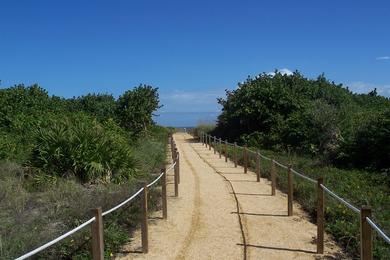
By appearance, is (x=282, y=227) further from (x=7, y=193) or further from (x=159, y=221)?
(x=7, y=193)

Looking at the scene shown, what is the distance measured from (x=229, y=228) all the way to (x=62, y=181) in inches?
221

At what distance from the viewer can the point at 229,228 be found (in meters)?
11.2

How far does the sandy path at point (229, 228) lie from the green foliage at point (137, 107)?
16487 millimetres

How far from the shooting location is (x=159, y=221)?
38.8 ft

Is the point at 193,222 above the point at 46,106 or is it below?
below

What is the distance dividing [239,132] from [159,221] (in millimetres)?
33520

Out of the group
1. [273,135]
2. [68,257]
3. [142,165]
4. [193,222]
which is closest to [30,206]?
[193,222]

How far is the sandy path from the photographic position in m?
9.45

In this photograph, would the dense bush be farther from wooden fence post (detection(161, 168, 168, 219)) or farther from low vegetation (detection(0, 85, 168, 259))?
wooden fence post (detection(161, 168, 168, 219))

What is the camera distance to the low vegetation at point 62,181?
898cm

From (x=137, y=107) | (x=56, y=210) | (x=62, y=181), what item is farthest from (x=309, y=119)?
(x=56, y=210)

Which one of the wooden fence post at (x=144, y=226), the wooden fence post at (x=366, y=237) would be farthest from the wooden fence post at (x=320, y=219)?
the wooden fence post at (x=144, y=226)

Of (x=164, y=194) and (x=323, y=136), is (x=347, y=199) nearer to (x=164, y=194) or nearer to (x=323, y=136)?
(x=164, y=194)

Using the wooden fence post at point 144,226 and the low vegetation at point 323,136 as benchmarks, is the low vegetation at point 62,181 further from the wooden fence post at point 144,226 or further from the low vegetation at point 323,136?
the low vegetation at point 323,136
